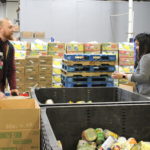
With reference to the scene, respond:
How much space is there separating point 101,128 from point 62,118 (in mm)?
324

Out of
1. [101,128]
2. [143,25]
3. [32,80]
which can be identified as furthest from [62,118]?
[143,25]

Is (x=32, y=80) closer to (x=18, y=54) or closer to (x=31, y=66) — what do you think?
(x=31, y=66)

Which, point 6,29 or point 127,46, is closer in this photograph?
point 6,29

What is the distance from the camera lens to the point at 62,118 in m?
1.90

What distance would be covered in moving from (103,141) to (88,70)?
3.31 m

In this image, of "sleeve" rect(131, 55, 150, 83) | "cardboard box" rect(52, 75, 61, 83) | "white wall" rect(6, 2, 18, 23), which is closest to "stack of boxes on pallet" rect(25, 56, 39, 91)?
"cardboard box" rect(52, 75, 61, 83)

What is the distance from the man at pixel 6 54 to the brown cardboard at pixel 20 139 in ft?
6.44

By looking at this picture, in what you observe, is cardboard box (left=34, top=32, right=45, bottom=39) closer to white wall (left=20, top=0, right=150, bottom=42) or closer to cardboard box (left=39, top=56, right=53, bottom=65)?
white wall (left=20, top=0, right=150, bottom=42)

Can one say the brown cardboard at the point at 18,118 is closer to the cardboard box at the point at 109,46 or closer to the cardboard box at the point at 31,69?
the cardboard box at the point at 31,69

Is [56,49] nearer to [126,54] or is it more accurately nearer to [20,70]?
[20,70]

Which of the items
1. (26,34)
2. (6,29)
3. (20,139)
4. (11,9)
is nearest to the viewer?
(20,139)

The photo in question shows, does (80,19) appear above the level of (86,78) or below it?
above

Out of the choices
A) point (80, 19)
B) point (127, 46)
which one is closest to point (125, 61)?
point (127, 46)

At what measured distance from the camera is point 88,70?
5.21m
